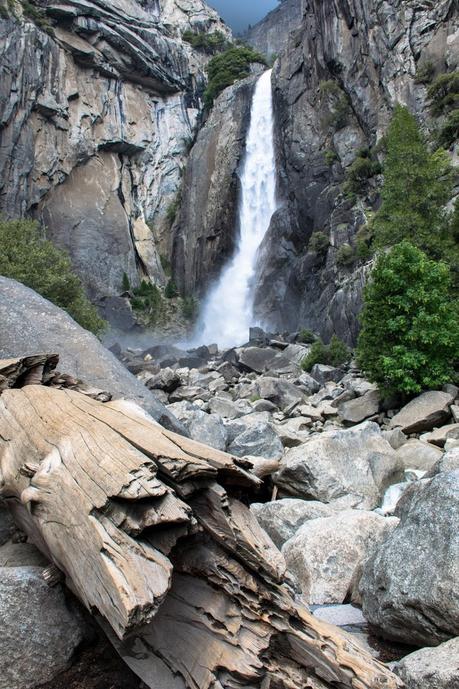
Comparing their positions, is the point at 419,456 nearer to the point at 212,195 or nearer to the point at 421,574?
the point at 421,574

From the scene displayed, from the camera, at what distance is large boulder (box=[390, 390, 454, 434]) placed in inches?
481

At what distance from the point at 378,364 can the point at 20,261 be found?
16.0 m

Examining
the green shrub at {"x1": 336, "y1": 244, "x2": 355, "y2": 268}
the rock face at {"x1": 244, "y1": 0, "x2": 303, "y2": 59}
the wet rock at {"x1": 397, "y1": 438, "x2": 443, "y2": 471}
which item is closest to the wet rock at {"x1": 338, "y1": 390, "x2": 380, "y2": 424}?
the wet rock at {"x1": 397, "y1": 438, "x2": 443, "y2": 471}

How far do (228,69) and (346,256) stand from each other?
118ft

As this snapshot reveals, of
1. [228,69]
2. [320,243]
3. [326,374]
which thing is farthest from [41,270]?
[228,69]

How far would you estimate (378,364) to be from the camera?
14742mm

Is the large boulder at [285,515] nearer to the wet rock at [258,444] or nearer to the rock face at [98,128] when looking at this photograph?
the wet rock at [258,444]

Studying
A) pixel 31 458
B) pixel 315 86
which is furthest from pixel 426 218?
pixel 315 86

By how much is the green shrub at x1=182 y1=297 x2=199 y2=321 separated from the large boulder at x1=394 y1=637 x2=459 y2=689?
150ft

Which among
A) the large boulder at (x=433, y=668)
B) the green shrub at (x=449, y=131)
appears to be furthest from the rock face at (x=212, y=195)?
the large boulder at (x=433, y=668)

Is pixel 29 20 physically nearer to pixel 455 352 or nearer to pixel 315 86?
pixel 315 86

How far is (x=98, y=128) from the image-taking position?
5312 cm

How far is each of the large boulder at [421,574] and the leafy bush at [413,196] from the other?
16343 millimetres

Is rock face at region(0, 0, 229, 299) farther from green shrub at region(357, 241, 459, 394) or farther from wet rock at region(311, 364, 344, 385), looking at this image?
green shrub at region(357, 241, 459, 394)
